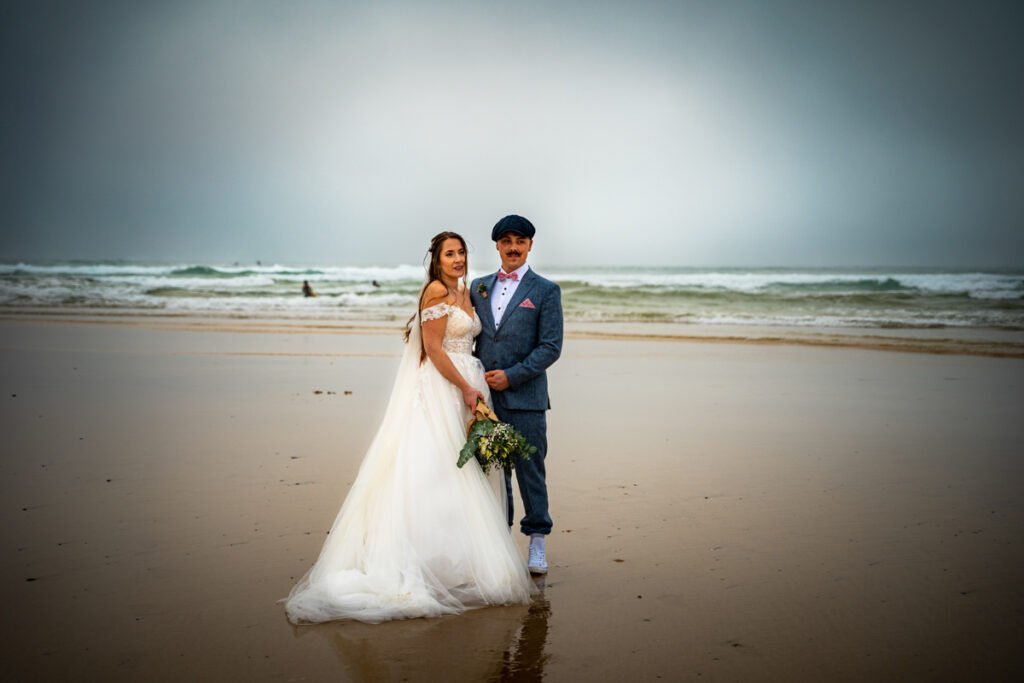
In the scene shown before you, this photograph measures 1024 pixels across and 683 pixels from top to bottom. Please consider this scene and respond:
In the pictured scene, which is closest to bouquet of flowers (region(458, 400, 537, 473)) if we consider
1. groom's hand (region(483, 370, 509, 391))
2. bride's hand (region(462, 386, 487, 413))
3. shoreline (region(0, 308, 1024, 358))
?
bride's hand (region(462, 386, 487, 413))

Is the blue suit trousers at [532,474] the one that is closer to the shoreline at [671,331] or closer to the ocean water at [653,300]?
the shoreline at [671,331]

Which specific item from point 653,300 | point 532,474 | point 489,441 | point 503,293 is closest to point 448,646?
point 489,441

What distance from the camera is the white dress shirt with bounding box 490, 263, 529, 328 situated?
4.29m

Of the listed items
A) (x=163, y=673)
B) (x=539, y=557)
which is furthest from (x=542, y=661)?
(x=163, y=673)

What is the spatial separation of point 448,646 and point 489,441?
37.5 inches

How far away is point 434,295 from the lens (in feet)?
13.2

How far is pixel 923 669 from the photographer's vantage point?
312 centimetres

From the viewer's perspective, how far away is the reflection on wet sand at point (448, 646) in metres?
3.08

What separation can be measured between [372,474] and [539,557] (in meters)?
0.96

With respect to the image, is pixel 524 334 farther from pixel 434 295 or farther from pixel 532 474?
pixel 532 474

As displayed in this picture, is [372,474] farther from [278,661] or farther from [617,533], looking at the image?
[617,533]

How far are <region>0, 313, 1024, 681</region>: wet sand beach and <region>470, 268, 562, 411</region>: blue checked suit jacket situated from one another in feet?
3.02

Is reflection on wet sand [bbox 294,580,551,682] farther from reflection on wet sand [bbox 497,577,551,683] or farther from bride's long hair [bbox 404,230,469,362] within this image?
bride's long hair [bbox 404,230,469,362]

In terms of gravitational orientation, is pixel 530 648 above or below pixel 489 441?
below
